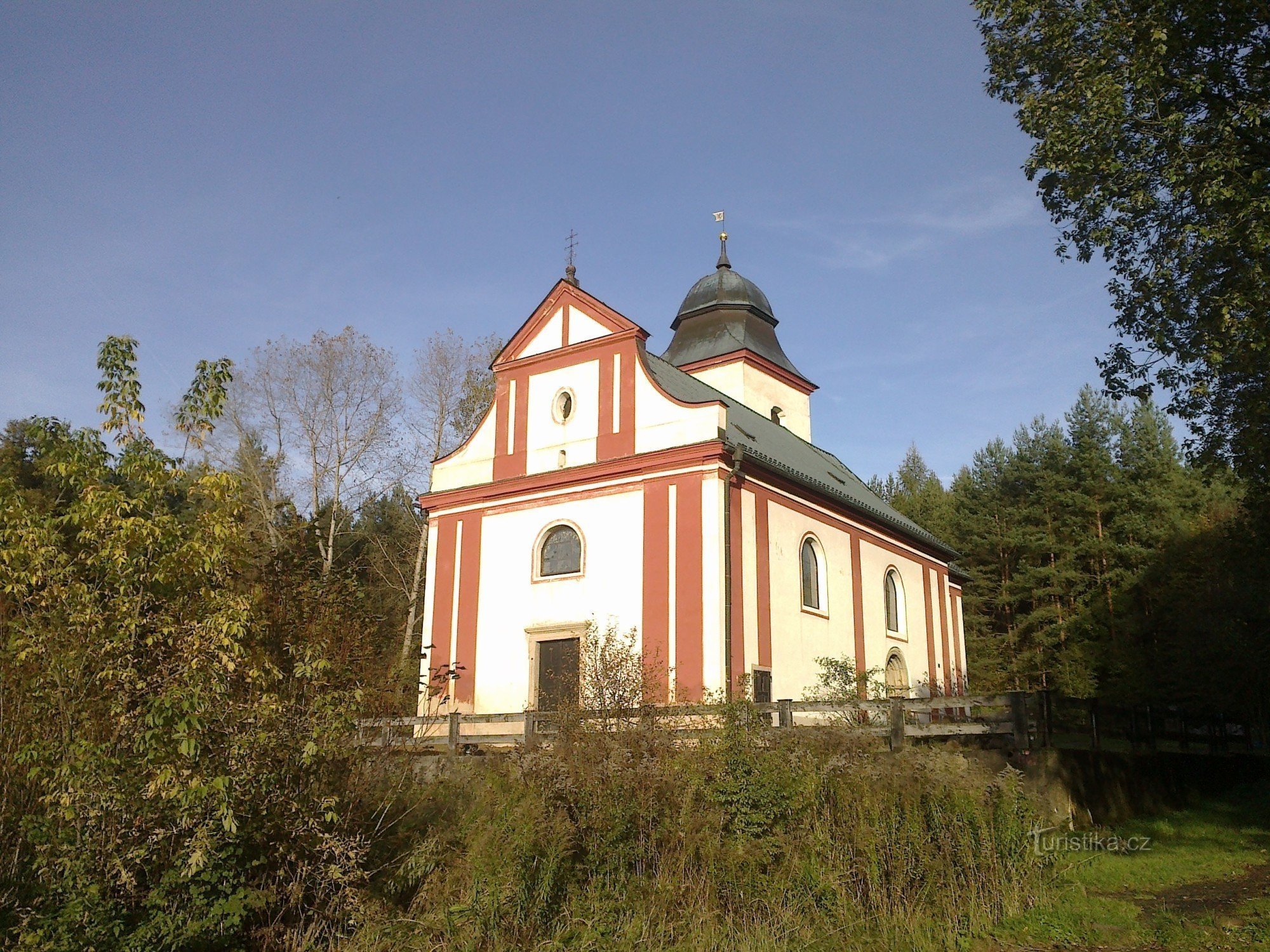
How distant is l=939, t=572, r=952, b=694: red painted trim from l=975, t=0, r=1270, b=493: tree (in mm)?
16188

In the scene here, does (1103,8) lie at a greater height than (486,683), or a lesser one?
greater

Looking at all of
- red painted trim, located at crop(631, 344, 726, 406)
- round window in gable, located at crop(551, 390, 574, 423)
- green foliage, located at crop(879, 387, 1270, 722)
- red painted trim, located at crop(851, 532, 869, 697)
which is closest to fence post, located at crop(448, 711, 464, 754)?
red painted trim, located at crop(631, 344, 726, 406)

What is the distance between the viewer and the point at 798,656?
2108cm

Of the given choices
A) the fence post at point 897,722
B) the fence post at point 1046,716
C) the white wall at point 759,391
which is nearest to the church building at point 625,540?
the white wall at point 759,391

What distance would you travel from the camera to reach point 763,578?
20.3m

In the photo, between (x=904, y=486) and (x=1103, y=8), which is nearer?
(x=1103, y=8)

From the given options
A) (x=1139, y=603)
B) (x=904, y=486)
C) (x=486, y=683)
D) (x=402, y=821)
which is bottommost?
(x=402, y=821)

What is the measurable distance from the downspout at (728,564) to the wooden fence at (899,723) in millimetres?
1740

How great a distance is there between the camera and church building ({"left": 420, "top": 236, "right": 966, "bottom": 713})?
19281 mm

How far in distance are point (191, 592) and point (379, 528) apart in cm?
3184

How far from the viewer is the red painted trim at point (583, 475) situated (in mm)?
19672

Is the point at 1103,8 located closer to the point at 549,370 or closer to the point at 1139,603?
the point at 549,370

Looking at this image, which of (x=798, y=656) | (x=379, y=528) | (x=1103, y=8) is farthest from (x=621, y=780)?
(x=379, y=528)

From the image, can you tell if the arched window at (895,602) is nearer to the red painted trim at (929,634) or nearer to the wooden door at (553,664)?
the red painted trim at (929,634)
